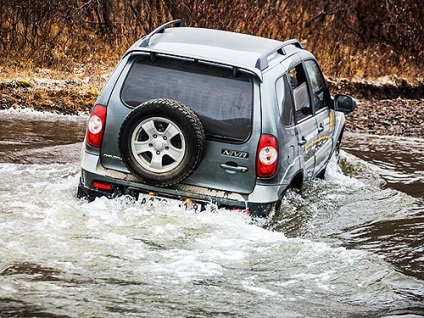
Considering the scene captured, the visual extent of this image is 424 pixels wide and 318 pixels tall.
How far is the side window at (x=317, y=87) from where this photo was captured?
29.7 ft

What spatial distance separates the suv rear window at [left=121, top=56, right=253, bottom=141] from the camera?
24.0 feet

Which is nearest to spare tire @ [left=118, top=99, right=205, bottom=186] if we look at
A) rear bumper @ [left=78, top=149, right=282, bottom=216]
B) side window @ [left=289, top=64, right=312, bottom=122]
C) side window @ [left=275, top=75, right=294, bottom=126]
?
rear bumper @ [left=78, top=149, right=282, bottom=216]

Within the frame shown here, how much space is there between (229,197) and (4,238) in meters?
1.84

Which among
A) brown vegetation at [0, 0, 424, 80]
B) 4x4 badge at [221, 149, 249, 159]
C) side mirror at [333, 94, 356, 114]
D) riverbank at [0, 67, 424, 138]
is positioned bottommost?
riverbank at [0, 67, 424, 138]

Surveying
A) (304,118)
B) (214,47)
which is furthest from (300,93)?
(214,47)

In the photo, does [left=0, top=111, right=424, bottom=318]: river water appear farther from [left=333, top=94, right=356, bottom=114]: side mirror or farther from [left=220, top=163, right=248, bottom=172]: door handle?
[left=333, top=94, right=356, bottom=114]: side mirror

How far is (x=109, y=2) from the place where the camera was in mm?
18578

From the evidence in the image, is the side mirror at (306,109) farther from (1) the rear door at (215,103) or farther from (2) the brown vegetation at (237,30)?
(2) the brown vegetation at (237,30)

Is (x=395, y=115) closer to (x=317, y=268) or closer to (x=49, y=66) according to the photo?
(x=49, y=66)

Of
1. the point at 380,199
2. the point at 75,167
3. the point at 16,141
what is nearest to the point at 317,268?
the point at 380,199

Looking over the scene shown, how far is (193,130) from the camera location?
707cm

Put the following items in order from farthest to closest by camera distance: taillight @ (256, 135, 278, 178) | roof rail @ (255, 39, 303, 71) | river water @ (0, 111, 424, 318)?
roof rail @ (255, 39, 303, 71)
taillight @ (256, 135, 278, 178)
river water @ (0, 111, 424, 318)

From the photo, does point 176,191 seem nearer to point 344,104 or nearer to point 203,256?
point 203,256

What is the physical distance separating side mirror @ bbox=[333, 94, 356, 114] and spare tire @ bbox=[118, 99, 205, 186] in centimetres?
260
